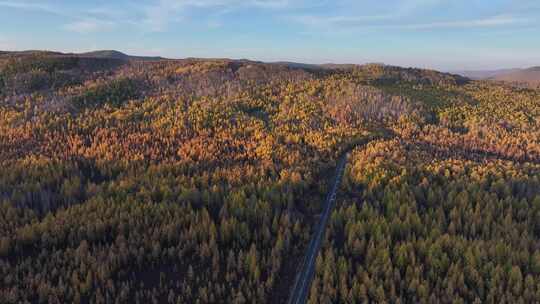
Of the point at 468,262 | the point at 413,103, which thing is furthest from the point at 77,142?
the point at 413,103

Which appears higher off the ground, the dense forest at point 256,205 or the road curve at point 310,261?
the dense forest at point 256,205

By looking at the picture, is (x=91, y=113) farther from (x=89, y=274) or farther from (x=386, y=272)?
(x=386, y=272)

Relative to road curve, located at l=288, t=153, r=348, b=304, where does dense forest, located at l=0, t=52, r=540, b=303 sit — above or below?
above

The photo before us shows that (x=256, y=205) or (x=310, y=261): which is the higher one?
(x=256, y=205)

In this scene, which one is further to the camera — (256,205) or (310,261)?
(256,205)
